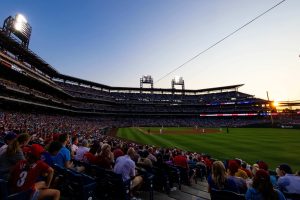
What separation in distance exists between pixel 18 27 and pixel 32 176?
48.3 m

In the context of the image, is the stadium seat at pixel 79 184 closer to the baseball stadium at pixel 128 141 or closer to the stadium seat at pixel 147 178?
the baseball stadium at pixel 128 141

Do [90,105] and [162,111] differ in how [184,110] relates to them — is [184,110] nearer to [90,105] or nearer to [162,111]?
[162,111]

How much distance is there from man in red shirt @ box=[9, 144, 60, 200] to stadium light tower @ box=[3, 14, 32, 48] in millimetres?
43343

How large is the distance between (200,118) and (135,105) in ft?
97.1

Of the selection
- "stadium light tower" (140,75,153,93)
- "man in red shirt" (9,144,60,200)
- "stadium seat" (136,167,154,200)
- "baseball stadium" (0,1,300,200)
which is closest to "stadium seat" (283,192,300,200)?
"baseball stadium" (0,1,300,200)

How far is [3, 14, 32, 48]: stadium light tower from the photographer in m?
40.8

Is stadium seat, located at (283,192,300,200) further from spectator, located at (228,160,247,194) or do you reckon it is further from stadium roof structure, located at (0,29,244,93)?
stadium roof structure, located at (0,29,244,93)

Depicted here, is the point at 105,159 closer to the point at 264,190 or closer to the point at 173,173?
the point at 173,173

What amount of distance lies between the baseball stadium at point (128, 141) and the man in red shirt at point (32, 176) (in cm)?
2

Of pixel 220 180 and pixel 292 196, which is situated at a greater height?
pixel 220 180

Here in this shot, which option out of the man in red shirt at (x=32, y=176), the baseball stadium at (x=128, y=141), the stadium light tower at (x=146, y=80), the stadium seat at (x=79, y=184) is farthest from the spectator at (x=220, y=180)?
the stadium light tower at (x=146, y=80)

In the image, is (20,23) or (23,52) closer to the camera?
(23,52)

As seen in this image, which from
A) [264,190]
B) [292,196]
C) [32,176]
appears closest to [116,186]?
[32,176]

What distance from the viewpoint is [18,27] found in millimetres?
42312
